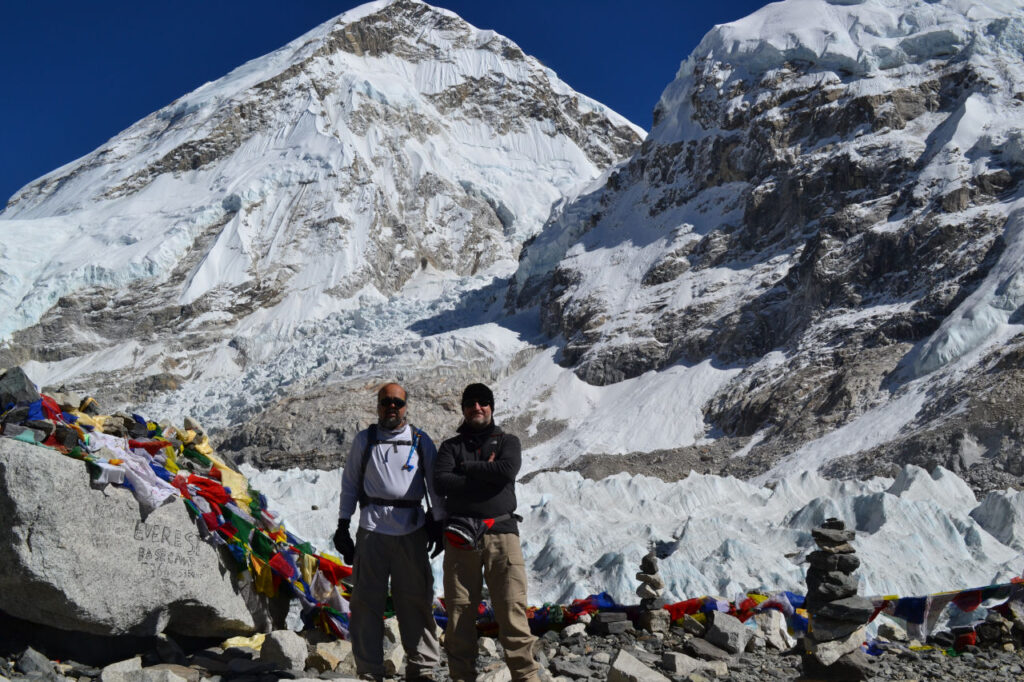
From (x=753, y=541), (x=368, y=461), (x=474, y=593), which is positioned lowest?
(x=753, y=541)

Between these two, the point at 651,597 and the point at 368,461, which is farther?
the point at 651,597

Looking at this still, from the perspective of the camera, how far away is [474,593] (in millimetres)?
5336

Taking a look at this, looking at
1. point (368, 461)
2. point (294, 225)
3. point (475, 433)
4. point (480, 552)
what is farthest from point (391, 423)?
point (294, 225)

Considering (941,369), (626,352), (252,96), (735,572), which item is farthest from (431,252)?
(735,572)

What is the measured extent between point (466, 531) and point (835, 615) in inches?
118

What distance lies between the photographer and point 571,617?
8.25 meters

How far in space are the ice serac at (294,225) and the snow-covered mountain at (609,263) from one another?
31 cm

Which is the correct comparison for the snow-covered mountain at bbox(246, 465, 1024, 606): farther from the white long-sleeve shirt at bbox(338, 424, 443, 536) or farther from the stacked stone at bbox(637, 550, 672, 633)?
the white long-sleeve shirt at bbox(338, 424, 443, 536)

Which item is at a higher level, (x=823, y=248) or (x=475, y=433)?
(x=823, y=248)

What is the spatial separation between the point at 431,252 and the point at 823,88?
38887 millimetres

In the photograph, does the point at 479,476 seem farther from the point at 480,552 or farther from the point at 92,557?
the point at 92,557

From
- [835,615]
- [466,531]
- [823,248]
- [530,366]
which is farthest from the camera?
[530,366]

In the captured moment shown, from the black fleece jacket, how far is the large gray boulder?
214 cm

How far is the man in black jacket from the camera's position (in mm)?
5242
